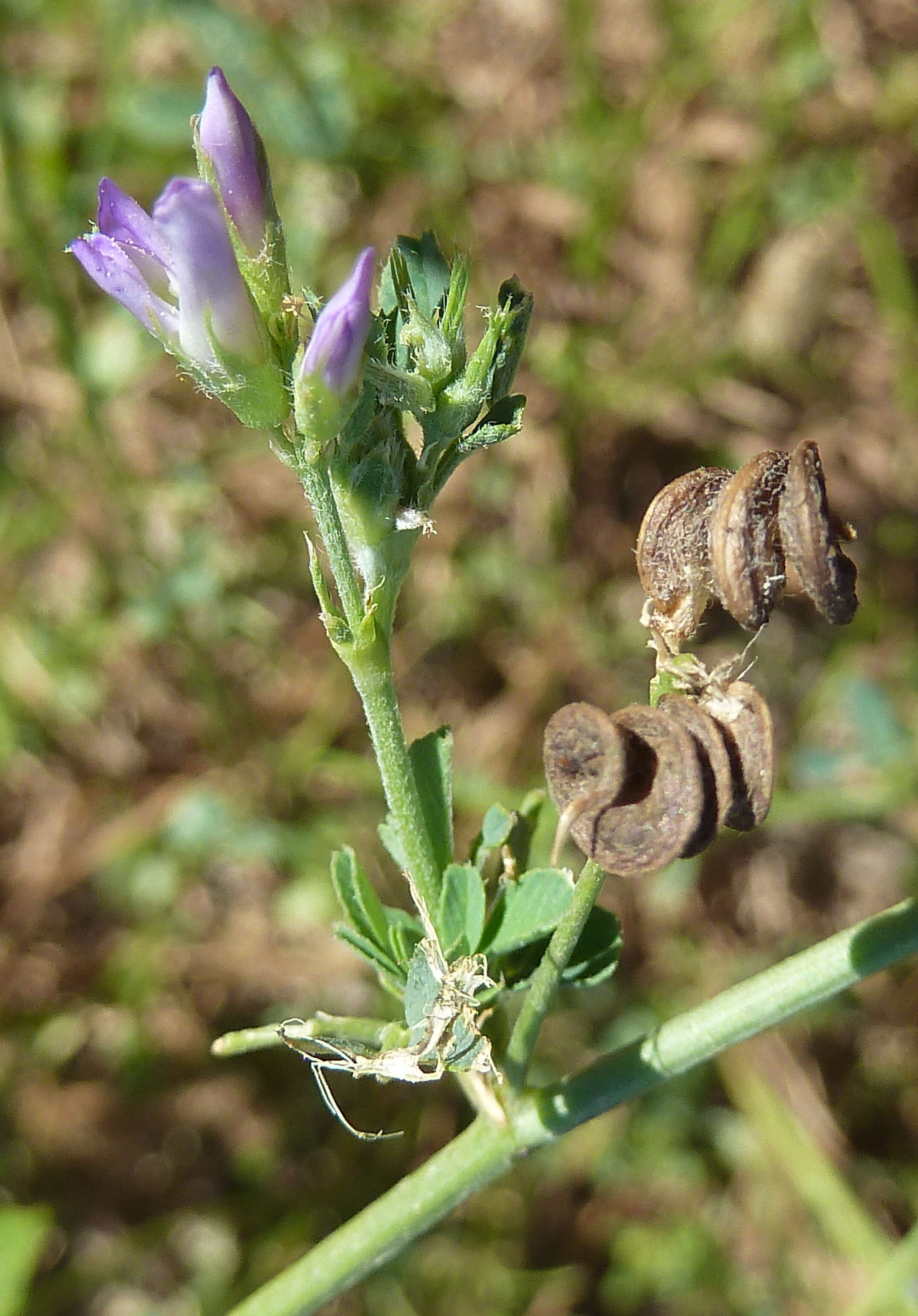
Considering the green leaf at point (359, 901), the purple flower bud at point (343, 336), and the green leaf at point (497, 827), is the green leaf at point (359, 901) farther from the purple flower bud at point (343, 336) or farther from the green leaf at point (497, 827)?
the purple flower bud at point (343, 336)

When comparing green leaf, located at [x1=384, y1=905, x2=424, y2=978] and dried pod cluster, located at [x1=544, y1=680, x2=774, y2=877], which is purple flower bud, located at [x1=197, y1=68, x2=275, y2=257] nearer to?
dried pod cluster, located at [x1=544, y1=680, x2=774, y2=877]

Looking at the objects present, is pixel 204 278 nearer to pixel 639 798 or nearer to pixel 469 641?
pixel 639 798

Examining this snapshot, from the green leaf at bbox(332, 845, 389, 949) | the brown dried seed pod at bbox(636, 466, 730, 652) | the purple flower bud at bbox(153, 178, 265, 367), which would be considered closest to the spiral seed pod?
the brown dried seed pod at bbox(636, 466, 730, 652)

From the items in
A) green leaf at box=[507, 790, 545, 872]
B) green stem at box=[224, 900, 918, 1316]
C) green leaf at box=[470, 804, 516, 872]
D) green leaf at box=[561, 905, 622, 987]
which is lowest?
green stem at box=[224, 900, 918, 1316]

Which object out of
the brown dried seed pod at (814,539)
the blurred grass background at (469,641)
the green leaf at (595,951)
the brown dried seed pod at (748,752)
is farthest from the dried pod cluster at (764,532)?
the blurred grass background at (469,641)

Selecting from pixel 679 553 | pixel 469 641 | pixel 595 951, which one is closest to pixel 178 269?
pixel 679 553

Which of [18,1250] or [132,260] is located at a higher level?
[132,260]

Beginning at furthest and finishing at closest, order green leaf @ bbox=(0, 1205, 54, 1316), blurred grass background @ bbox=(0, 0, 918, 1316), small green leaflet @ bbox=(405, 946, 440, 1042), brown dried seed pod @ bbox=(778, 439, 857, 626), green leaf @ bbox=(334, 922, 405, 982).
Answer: blurred grass background @ bbox=(0, 0, 918, 1316) < green leaf @ bbox=(0, 1205, 54, 1316) < green leaf @ bbox=(334, 922, 405, 982) < small green leaflet @ bbox=(405, 946, 440, 1042) < brown dried seed pod @ bbox=(778, 439, 857, 626)
